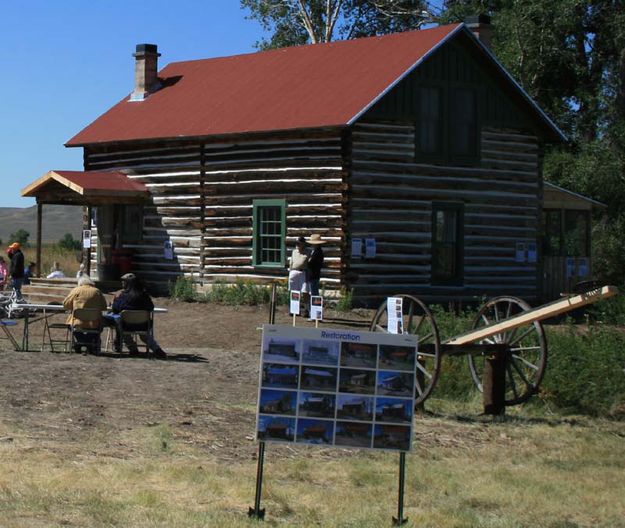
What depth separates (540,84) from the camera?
39.2 m

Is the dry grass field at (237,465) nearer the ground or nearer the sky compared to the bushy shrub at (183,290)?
nearer the ground

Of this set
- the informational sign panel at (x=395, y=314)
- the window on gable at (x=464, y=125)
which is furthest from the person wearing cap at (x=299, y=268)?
the informational sign panel at (x=395, y=314)

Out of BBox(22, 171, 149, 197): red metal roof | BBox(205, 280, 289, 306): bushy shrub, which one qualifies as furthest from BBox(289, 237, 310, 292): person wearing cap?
BBox(22, 171, 149, 197): red metal roof

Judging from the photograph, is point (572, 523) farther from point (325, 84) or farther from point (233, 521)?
point (325, 84)

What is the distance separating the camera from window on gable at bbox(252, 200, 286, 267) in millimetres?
28875

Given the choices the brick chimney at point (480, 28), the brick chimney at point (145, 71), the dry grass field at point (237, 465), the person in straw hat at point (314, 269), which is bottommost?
the dry grass field at point (237, 465)

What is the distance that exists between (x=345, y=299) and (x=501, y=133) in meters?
6.42

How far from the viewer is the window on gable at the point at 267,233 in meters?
28.9

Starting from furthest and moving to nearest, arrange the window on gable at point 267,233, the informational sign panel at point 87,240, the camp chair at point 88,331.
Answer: the informational sign panel at point 87,240
the window on gable at point 267,233
the camp chair at point 88,331

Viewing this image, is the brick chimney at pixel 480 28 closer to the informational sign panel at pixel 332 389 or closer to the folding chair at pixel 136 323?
the folding chair at pixel 136 323

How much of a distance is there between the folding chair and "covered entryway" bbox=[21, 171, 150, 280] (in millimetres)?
11365

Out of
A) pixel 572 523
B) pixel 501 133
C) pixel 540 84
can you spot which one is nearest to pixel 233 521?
pixel 572 523

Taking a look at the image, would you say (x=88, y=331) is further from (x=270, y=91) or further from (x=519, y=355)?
(x=270, y=91)

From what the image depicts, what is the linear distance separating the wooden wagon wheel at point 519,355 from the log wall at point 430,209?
11011mm
